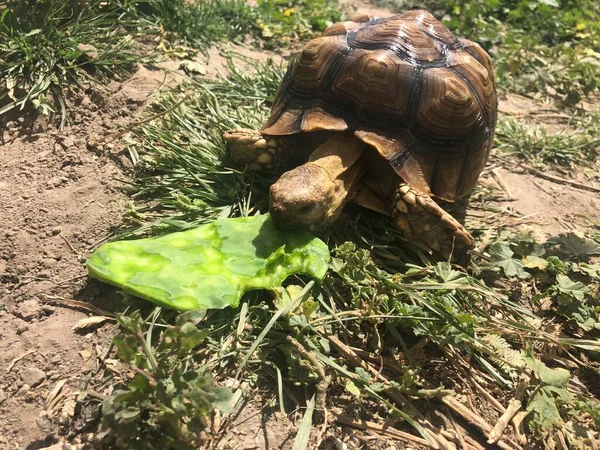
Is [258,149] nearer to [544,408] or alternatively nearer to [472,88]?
[472,88]

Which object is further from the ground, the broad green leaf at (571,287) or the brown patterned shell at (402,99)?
the brown patterned shell at (402,99)

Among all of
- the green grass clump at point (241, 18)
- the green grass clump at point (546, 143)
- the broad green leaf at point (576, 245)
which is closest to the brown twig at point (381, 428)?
the broad green leaf at point (576, 245)

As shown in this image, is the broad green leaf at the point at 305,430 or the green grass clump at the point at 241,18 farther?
the green grass clump at the point at 241,18

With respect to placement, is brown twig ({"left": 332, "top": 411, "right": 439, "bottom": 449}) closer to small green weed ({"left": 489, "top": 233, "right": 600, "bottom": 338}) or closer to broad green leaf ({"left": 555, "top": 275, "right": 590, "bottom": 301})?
small green weed ({"left": 489, "top": 233, "right": 600, "bottom": 338})

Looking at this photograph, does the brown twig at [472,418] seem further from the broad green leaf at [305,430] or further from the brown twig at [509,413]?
the broad green leaf at [305,430]

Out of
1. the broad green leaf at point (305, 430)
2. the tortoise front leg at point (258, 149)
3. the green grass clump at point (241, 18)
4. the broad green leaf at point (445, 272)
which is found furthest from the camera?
the green grass clump at point (241, 18)

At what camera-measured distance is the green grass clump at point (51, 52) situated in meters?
3.17

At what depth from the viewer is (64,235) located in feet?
8.23

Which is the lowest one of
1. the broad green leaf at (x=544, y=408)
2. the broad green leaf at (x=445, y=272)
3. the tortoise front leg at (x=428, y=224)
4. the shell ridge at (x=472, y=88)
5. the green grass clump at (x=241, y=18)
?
the broad green leaf at (x=544, y=408)

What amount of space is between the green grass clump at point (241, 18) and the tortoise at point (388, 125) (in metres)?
1.96

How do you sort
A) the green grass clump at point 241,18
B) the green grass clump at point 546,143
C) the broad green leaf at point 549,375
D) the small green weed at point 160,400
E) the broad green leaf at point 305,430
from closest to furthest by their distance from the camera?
the small green weed at point 160,400, the broad green leaf at point 305,430, the broad green leaf at point 549,375, the green grass clump at point 546,143, the green grass clump at point 241,18

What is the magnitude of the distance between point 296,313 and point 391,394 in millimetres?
515

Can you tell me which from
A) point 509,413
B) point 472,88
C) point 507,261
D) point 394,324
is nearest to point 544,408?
point 509,413

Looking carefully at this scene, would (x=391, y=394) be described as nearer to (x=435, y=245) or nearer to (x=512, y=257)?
(x=435, y=245)
